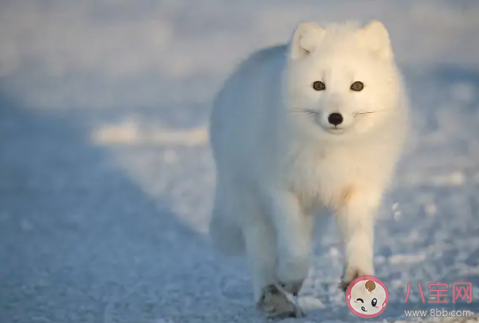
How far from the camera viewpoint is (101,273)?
163 inches

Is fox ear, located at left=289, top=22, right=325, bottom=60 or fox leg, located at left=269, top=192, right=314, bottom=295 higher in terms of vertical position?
fox ear, located at left=289, top=22, right=325, bottom=60

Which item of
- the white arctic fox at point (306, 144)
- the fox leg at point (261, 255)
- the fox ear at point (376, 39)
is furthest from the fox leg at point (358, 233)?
the fox ear at point (376, 39)

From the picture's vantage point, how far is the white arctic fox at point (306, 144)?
2.82 m

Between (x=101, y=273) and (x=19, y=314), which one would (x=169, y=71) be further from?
(x=19, y=314)

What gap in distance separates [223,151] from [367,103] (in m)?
0.77

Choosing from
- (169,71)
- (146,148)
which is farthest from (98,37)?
(146,148)

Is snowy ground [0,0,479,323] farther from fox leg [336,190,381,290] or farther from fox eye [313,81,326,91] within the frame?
fox eye [313,81,326,91]

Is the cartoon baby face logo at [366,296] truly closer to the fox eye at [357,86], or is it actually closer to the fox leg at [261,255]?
the fox leg at [261,255]

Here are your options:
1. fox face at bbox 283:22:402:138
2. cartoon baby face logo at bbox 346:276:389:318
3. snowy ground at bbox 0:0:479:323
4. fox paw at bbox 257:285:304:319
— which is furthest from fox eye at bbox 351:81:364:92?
snowy ground at bbox 0:0:479:323

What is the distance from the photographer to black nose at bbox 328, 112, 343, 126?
2.73 m

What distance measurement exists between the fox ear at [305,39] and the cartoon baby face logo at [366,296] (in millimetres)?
830

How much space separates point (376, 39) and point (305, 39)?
0.25 m

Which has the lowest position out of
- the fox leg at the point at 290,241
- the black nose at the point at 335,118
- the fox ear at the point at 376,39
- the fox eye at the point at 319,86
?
the fox leg at the point at 290,241

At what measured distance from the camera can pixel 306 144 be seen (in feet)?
9.75
